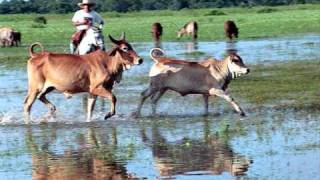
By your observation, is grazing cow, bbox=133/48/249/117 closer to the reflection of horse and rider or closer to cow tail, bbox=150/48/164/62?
cow tail, bbox=150/48/164/62

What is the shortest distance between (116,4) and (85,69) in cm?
10216

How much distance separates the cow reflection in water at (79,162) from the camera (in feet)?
28.6

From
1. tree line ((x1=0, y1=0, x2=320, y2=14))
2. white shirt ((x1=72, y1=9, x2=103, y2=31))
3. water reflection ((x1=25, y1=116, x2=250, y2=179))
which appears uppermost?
white shirt ((x1=72, y1=9, x2=103, y2=31))

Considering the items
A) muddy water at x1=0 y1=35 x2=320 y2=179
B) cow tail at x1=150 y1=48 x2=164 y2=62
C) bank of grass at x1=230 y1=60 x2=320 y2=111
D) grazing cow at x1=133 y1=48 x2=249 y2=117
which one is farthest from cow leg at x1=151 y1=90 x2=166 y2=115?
bank of grass at x1=230 y1=60 x2=320 y2=111

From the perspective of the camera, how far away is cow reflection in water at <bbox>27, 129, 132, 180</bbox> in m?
8.73

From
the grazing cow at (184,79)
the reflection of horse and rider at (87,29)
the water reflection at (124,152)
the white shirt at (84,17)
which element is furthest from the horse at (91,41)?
the water reflection at (124,152)

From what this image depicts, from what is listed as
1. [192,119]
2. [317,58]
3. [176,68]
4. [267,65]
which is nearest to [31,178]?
[192,119]

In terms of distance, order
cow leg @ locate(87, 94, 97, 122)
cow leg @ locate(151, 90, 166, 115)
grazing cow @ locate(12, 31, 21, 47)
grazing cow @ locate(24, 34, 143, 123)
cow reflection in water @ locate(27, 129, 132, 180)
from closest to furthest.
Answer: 1. cow reflection in water @ locate(27, 129, 132, 180)
2. cow leg @ locate(87, 94, 97, 122)
3. grazing cow @ locate(24, 34, 143, 123)
4. cow leg @ locate(151, 90, 166, 115)
5. grazing cow @ locate(12, 31, 21, 47)

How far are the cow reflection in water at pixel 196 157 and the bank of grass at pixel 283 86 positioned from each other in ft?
10.3

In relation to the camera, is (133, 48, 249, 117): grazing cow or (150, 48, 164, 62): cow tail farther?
(150, 48, 164, 62): cow tail

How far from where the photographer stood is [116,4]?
115 meters

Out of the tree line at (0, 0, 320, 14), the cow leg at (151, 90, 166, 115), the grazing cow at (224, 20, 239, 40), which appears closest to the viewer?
the cow leg at (151, 90, 166, 115)

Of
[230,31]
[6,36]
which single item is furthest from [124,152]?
[6,36]

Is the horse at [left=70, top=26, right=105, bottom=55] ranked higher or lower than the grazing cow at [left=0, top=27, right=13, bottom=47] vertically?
higher
